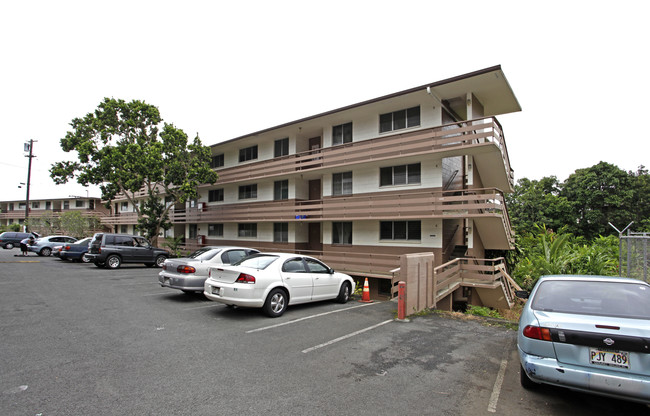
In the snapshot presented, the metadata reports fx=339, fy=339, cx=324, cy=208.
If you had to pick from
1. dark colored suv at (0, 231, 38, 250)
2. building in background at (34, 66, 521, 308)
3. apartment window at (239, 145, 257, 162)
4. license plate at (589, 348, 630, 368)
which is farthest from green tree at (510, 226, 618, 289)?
dark colored suv at (0, 231, 38, 250)

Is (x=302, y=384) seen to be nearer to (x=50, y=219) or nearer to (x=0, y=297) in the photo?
(x=0, y=297)

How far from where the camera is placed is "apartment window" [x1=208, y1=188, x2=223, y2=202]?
88.4ft

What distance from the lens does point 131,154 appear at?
878 inches

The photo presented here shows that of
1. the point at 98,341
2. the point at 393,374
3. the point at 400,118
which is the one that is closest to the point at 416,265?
the point at 393,374

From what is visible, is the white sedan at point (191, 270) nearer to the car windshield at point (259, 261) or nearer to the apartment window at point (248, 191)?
the car windshield at point (259, 261)

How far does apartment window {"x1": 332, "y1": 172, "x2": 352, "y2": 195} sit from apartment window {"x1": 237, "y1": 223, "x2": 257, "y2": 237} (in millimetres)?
7735

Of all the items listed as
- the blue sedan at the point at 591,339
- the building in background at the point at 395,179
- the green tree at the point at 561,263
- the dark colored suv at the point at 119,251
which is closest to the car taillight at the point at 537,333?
the blue sedan at the point at 591,339

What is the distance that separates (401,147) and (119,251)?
16.4m

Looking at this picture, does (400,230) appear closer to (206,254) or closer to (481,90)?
(481,90)

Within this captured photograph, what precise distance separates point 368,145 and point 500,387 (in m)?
12.8

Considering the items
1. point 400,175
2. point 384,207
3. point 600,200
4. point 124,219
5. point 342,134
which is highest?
point 342,134

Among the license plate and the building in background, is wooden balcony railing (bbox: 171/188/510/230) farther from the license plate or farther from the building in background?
the license plate

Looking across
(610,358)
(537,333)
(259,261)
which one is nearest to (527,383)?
(537,333)

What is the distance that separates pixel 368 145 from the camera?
53.4 ft
